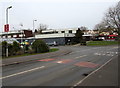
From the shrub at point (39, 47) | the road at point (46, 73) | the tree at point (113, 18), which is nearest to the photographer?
the road at point (46, 73)

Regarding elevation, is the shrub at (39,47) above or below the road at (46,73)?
above

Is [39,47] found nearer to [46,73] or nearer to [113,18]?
[46,73]

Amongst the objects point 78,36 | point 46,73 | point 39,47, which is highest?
point 78,36

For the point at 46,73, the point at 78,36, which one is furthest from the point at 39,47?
the point at 78,36

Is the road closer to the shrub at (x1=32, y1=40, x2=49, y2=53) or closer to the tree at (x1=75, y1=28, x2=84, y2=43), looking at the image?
the shrub at (x1=32, y1=40, x2=49, y2=53)

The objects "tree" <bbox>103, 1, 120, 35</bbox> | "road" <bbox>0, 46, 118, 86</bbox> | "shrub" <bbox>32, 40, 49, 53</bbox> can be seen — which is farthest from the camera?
"tree" <bbox>103, 1, 120, 35</bbox>

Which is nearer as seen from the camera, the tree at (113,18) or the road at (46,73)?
the road at (46,73)

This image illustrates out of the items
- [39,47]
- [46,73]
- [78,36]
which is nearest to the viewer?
[46,73]

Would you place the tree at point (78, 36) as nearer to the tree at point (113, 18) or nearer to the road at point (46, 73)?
the tree at point (113, 18)

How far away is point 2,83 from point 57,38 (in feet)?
163

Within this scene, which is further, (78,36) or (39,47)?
(78,36)

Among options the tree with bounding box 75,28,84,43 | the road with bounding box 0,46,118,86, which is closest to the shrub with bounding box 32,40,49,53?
the road with bounding box 0,46,118,86

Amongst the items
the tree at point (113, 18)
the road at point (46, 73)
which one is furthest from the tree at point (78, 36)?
the road at point (46, 73)

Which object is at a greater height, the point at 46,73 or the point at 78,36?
the point at 78,36
